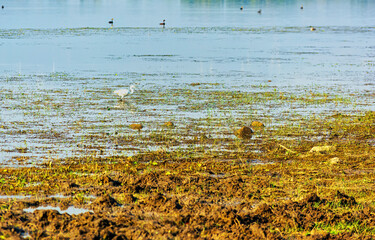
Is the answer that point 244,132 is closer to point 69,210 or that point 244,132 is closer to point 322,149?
point 322,149

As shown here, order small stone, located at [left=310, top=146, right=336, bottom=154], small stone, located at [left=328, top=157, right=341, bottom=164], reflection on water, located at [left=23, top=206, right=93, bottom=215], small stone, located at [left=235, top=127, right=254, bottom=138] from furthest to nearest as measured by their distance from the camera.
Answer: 1. small stone, located at [left=235, top=127, right=254, bottom=138]
2. small stone, located at [left=310, top=146, right=336, bottom=154]
3. small stone, located at [left=328, top=157, right=341, bottom=164]
4. reflection on water, located at [left=23, top=206, right=93, bottom=215]

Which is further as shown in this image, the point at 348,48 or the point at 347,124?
the point at 348,48

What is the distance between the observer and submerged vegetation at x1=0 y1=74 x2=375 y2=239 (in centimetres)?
873

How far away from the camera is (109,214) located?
9.21 m

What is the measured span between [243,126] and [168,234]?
8.52 m

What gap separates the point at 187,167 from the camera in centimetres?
1255

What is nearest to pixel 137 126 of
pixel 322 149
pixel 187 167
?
pixel 187 167

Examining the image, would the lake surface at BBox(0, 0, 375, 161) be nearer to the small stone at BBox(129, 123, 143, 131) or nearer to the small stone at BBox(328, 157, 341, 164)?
the small stone at BBox(129, 123, 143, 131)

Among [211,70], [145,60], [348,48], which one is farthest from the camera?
[348,48]

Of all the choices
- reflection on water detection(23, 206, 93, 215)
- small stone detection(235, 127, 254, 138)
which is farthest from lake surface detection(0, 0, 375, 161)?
reflection on water detection(23, 206, 93, 215)

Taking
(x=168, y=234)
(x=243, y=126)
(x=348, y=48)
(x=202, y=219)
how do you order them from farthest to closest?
1. (x=348, y=48)
2. (x=243, y=126)
3. (x=202, y=219)
4. (x=168, y=234)

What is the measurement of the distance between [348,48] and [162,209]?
3988cm

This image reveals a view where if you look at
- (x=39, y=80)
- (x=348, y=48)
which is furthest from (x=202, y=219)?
(x=348, y=48)

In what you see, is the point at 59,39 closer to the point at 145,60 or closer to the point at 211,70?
the point at 145,60
